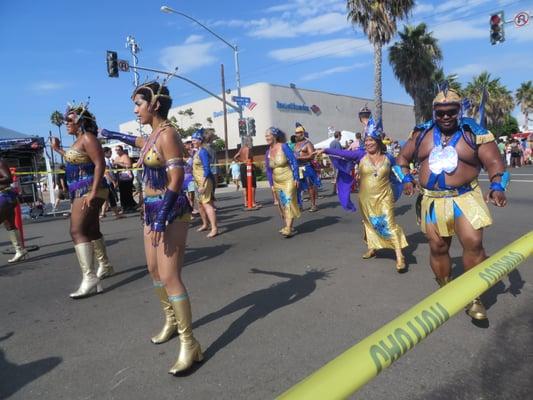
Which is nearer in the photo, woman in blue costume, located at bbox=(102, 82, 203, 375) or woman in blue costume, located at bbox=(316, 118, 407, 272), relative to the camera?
woman in blue costume, located at bbox=(102, 82, 203, 375)

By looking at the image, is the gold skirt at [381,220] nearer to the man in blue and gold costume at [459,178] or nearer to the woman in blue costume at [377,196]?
the woman in blue costume at [377,196]

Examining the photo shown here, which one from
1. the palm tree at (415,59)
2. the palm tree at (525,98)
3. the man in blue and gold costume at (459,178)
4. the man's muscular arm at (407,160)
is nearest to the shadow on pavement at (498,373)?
the man in blue and gold costume at (459,178)

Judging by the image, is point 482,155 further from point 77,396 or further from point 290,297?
point 77,396

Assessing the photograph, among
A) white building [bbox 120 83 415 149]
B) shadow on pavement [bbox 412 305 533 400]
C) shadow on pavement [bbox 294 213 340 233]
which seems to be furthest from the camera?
white building [bbox 120 83 415 149]

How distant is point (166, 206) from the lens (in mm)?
2912

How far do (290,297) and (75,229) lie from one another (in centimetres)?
233

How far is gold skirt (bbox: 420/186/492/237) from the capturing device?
11.5 feet

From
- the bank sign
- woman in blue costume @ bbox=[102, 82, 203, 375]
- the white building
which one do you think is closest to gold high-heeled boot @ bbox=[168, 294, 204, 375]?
woman in blue costume @ bbox=[102, 82, 203, 375]

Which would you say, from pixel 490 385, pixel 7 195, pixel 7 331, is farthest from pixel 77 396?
pixel 7 195

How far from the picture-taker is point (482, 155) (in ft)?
11.8

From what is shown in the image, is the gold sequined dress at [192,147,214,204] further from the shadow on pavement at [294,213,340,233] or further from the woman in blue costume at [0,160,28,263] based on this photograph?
the woman in blue costume at [0,160,28,263]

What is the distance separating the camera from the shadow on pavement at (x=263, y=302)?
11.6ft

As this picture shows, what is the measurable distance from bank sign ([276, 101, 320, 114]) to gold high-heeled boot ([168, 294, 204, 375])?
41.2 metres

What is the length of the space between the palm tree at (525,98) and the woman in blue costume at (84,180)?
61483 millimetres
